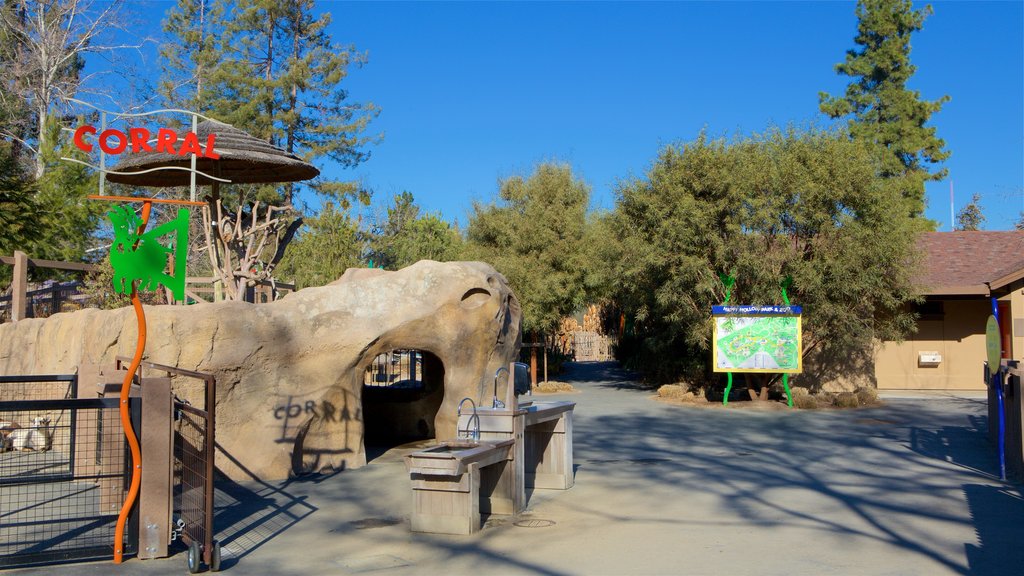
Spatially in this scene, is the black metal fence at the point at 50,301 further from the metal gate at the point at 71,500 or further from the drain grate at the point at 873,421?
the drain grate at the point at 873,421

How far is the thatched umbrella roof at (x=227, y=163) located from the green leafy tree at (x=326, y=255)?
782 cm

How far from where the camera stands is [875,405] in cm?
1986

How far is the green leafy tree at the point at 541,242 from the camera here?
26312mm

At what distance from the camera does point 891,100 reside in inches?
1420

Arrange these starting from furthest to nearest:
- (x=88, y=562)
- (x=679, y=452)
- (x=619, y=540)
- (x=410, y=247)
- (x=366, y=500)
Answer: (x=410, y=247)
(x=679, y=452)
(x=366, y=500)
(x=619, y=540)
(x=88, y=562)

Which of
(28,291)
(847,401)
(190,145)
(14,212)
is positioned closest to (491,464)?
(190,145)

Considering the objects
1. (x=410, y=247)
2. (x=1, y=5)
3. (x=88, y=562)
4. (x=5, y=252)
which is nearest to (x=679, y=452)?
(x=88, y=562)

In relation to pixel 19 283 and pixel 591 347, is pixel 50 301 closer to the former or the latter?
pixel 19 283

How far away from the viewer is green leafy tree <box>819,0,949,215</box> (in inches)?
1398

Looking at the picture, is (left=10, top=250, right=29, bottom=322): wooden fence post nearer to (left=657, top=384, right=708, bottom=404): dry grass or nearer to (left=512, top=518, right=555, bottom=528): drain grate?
(left=512, top=518, right=555, bottom=528): drain grate

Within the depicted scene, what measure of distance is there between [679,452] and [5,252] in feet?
53.6

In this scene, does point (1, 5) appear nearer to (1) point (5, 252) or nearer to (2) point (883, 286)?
(1) point (5, 252)

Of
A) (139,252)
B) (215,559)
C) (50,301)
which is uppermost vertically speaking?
(50,301)

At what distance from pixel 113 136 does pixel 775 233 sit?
1510 cm
